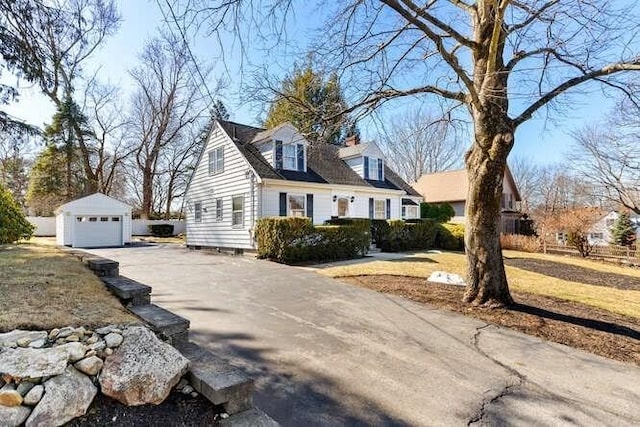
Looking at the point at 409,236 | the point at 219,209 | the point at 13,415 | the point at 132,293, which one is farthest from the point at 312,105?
the point at 409,236

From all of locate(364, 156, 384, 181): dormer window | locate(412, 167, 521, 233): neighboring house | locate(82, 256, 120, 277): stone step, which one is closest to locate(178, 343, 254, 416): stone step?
locate(82, 256, 120, 277): stone step

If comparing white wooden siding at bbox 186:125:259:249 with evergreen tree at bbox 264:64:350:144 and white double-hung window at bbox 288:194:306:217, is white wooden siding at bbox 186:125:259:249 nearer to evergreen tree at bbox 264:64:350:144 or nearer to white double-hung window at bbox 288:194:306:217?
white double-hung window at bbox 288:194:306:217

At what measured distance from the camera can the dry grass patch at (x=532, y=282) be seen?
814cm

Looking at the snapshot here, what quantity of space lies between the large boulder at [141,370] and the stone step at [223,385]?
0.44 ft

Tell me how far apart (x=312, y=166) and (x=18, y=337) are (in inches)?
645

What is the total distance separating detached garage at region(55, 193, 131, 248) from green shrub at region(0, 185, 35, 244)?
9.53m

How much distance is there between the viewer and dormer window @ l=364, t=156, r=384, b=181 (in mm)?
20391

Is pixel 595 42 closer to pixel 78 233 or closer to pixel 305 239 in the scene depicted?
pixel 305 239

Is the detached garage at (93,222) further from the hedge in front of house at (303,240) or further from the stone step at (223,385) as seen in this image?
the stone step at (223,385)

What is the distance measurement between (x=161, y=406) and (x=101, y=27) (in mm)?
10197

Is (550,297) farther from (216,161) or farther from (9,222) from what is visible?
(9,222)

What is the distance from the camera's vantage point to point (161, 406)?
248cm

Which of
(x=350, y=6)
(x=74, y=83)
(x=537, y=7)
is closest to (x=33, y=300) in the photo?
(x=350, y=6)

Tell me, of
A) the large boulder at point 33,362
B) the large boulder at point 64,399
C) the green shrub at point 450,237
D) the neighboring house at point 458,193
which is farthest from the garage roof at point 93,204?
the neighboring house at point 458,193
